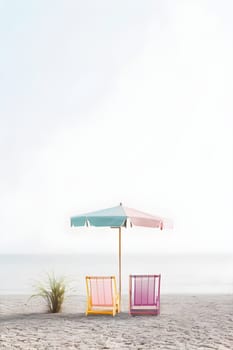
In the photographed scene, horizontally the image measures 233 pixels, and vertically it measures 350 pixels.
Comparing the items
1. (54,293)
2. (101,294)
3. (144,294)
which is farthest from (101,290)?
(54,293)

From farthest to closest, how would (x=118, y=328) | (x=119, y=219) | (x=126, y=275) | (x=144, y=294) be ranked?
(x=126, y=275)
(x=144, y=294)
(x=119, y=219)
(x=118, y=328)

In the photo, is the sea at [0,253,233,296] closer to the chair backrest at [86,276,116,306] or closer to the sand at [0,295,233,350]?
the chair backrest at [86,276,116,306]

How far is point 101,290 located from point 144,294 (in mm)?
699

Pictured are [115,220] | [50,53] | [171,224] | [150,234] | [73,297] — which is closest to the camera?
[115,220]

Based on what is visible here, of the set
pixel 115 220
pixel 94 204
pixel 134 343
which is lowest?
pixel 134 343

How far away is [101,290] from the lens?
8727 mm

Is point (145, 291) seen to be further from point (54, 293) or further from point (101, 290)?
point (54, 293)

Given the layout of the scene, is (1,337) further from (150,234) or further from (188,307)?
(150,234)

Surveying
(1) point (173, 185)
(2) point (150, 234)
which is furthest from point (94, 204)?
(2) point (150, 234)

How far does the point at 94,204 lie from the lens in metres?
42.1

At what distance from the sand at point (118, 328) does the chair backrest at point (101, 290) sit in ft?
0.80

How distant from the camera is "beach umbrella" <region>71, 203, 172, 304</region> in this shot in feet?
28.3

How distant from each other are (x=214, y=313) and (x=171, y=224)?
5.33 ft

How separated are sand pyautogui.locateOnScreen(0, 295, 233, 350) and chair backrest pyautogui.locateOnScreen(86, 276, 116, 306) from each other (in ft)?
0.80
